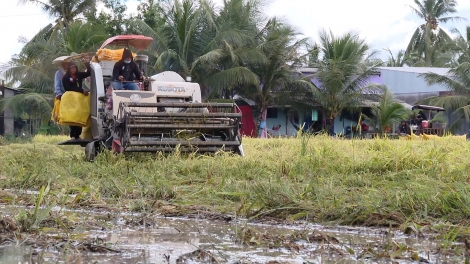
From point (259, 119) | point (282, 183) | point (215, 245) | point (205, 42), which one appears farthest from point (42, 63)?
point (215, 245)

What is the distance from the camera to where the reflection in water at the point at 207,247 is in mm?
4000

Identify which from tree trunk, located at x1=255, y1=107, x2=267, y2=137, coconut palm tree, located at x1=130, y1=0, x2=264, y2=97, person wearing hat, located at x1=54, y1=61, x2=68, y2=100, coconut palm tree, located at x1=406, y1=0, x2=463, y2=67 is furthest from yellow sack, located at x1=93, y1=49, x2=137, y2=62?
coconut palm tree, located at x1=406, y1=0, x2=463, y2=67

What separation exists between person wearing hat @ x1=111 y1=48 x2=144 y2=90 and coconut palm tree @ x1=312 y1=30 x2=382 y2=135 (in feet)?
63.5

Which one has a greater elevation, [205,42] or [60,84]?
[205,42]

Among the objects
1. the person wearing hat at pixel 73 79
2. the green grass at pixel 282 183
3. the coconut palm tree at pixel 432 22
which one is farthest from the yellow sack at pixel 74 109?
the coconut palm tree at pixel 432 22

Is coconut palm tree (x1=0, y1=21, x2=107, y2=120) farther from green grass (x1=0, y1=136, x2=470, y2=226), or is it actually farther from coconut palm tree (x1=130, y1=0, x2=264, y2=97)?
green grass (x1=0, y1=136, x2=470, y2=226)

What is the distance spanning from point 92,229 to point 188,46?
2361cm

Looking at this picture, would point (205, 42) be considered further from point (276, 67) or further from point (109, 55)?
point (109, 55)

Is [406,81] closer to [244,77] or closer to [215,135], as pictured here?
[244,77]

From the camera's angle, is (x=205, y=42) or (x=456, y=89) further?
(x=456, y=89)

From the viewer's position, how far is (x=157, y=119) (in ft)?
35.1

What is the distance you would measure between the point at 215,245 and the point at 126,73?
7542 millimetres

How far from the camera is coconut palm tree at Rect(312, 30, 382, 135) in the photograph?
30.5 metres

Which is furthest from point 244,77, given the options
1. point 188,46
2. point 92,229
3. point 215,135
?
point 92,229
